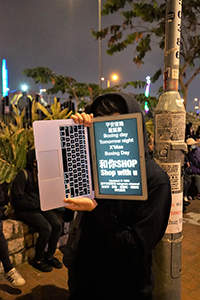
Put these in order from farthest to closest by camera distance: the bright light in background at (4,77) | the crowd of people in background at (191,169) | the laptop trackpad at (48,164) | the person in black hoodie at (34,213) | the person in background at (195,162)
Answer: the bright light in background at (4,77)
the person in background at (195,162)
the crowd of people in background at (191,169)
the person in black hoodie at (34,213)
the laptop trackpad at (48,164)

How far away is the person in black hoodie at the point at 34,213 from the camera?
162 inches

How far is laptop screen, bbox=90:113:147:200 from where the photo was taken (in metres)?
1.50

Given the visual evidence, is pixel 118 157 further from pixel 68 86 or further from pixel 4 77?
pixel 4 77

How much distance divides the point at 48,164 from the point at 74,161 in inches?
6.5

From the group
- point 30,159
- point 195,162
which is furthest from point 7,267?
point 195,162

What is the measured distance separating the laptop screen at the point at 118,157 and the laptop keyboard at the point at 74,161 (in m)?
0.06

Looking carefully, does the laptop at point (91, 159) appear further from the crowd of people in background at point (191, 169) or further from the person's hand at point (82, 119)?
the crowd of people in background at point (191, 169)

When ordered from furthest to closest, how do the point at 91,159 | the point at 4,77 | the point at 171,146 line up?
the point at 4,77
the point at 171,146
the point at 91,159

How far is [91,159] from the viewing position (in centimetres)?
165

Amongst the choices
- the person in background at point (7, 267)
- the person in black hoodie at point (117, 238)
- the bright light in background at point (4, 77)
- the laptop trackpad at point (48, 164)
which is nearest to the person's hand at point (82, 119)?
the person in black hoodie at point (117, 238)

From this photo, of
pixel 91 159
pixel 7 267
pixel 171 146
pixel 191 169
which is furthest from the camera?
pixel 191 169

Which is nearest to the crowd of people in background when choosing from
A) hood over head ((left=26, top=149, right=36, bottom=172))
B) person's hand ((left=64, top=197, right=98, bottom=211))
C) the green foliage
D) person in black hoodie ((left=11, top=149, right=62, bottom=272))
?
person in black hoodie ((left=11, top=149, right=62, bottom=272))

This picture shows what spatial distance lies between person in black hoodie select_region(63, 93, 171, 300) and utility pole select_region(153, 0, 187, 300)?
84 cm

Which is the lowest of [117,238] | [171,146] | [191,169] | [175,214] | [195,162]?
[191,169]
